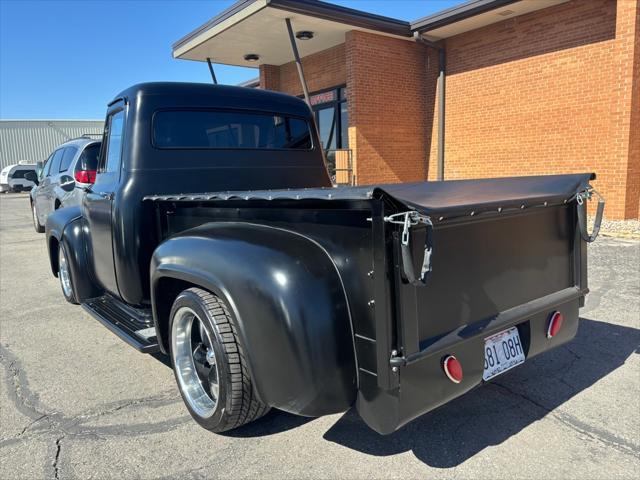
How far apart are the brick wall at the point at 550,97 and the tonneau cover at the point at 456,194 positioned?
24.9 feet

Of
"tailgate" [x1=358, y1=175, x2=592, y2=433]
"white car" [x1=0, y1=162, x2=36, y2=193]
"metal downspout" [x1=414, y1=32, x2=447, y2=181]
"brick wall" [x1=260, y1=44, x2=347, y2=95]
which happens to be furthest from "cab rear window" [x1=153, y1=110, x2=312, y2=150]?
"white car" [x1=0, y1=162, x2=36, y2=193]

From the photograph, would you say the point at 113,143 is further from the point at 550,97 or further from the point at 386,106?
the point at 386,106

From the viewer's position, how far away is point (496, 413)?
294 cm

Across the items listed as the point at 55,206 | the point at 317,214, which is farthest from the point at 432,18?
the point at 317,214

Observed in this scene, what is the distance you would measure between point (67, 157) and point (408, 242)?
30.4 ft

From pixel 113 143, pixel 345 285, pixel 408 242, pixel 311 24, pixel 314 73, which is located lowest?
pixel 345 285

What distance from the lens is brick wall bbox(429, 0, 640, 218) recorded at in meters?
9.16

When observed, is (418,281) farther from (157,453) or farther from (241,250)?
(157,453)

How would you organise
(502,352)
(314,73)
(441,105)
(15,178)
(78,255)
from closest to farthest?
(502,352)
(78,255)
(441,105)
(314,73)
(15,178)

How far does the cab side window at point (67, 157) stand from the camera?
918 centimetres

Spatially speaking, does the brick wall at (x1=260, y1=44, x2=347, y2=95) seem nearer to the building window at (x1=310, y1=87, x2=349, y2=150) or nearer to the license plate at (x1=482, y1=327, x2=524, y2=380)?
the building window at (x1=310, y1=87, x2=349, y2=150)

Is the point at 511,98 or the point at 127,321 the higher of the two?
the point at 511,98

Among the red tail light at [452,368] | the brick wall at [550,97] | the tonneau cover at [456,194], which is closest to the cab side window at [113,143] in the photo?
the tonneau cover at [456,194]

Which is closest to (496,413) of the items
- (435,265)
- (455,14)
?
(435,265)
